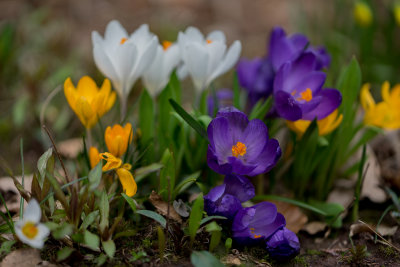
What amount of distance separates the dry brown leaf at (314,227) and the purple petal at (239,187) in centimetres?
43

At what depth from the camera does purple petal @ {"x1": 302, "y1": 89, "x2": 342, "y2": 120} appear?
4.98ft

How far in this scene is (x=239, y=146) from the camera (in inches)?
54.6

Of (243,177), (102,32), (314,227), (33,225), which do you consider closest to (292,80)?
(243,177)

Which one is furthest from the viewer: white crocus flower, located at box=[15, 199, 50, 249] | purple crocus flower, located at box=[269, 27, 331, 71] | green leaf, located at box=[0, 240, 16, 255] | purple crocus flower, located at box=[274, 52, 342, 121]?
purple crocus flower, located at box=[269, 27, 331, 71]

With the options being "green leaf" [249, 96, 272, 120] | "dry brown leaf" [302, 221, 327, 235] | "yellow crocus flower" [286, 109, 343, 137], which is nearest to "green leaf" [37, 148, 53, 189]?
"green leaf" [249, 96, 272, 120]

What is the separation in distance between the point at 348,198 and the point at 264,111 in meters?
0.57

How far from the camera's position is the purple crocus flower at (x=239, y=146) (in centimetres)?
134

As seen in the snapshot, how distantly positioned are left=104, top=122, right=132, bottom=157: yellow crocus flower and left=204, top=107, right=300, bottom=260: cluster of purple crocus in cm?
29

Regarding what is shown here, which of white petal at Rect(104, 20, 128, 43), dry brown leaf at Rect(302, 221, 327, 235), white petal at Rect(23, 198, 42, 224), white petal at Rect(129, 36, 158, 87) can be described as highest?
white petal at Rect(104, 20, 128, 43)

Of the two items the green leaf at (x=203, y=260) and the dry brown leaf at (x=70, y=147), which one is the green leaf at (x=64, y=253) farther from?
the dry brown leaf at (x=70, y=147)

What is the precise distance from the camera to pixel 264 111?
160 cm

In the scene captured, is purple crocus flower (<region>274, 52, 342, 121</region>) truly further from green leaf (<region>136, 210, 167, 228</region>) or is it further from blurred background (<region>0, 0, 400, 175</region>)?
green leaf (<region>136, 210, 167, 228</region>)

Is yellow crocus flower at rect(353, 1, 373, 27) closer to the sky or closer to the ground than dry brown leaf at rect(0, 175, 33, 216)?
closer to the sky

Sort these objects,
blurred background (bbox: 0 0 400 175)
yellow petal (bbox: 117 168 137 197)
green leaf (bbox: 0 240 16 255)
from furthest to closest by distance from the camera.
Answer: blurred background (bbox: 0 0 400 175), yellow petal (bbox: 117 168 137 197), green leaf (bbox: 0 240 16 255)
